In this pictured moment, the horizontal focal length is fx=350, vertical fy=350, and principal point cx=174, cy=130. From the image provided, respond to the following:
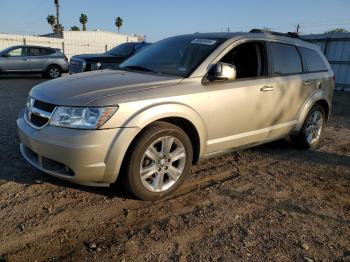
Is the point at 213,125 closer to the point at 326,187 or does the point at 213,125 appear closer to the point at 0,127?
the point at 326,187

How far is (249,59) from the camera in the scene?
456 centimetres

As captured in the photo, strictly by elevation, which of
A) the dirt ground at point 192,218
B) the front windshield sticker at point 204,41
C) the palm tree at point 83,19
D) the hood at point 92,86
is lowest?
the dirt ground at point 192,218

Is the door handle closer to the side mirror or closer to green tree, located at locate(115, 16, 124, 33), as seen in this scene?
the side mirror

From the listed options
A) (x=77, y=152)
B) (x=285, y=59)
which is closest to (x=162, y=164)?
(x=77, y=152)

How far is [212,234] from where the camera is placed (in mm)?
3047

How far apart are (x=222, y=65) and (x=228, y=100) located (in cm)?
44

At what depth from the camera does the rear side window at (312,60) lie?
5.39m

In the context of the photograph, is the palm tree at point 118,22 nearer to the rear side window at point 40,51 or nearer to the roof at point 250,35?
the rear side window at point 40,51

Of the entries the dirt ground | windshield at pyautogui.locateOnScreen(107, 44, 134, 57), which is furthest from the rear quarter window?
the dirt ground

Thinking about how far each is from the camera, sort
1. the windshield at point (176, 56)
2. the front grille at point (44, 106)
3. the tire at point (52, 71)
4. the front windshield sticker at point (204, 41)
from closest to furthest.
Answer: the front grille at point (44, 106) < the windshield at point (176, 56) < the front windshield sticker at point (204, 41) < the tire at point (52, 71)

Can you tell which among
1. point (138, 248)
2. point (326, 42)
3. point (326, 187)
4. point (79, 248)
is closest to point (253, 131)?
point (326, 187)

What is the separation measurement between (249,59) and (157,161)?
1.96 m

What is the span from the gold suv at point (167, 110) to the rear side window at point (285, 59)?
0.05ft

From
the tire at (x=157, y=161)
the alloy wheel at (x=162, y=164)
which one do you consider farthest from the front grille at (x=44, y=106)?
the alloy wheel at (x=162, y=164)
